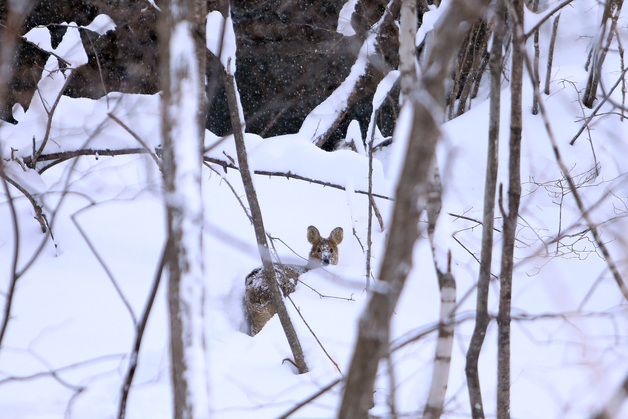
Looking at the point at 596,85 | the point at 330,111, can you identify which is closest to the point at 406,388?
the point at 596,85

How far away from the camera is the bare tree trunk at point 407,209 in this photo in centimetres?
61

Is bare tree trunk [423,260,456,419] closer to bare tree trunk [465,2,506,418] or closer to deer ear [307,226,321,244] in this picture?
bare tree trunk [465,2,506,418]

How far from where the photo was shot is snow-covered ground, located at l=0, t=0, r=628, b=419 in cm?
245

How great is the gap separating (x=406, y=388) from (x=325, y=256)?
266 cm

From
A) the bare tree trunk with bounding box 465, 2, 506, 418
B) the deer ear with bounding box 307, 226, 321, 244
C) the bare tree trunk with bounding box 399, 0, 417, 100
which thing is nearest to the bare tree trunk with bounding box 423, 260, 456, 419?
the bare tree trunk with bounding box 465, 2, 506, 418

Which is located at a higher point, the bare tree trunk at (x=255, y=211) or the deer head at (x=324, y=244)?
the deer head at (x=324, y=244)

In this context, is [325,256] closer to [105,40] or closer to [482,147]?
[482,147]

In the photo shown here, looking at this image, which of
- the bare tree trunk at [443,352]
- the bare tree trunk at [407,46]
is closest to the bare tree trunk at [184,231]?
the bare tree trunk at [443,352]

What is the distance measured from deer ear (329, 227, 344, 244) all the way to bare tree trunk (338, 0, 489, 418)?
16.1 feet

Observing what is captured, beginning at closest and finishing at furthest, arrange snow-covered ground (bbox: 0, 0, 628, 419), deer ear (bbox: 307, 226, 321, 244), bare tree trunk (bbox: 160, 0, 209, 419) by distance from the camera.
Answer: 1. bare tree trunk (bbox: 160, 0, 209, 419)
2. snow-covered ground (bbox: 0, 0, 628, 419)
3. deer ear (bbox: 307, 226, 321, 244)

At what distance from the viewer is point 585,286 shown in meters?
3.91

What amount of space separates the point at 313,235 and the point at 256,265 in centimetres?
87

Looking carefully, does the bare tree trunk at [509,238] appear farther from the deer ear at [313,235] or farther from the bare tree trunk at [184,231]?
the deer ear at [313,235]

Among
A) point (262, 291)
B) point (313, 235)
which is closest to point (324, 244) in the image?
point (313, 235)
